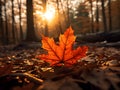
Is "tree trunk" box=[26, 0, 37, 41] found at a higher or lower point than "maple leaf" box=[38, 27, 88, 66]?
higher

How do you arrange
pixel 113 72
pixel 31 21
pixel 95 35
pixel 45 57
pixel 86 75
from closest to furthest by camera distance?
pixel 86 75, pixel 113 72, pixel 45 57, pixel 95 35, pixel 31 21

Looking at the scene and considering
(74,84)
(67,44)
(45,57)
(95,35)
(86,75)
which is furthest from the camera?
(95,35)

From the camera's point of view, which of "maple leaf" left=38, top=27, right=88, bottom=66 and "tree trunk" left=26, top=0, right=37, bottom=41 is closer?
"maple leaf" left=38, top=27, right=88, bottom=66

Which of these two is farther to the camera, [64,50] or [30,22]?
[30,22]

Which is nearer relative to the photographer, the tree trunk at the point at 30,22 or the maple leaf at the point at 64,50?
the maple leaf at the point at 64,50

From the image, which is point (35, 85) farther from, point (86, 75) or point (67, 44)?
point (67, 44)

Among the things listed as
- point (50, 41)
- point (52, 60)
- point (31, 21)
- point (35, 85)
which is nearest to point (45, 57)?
point (52, 60)

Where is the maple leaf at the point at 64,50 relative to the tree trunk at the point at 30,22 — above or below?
below

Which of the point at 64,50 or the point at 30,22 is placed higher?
the point at 30,22
